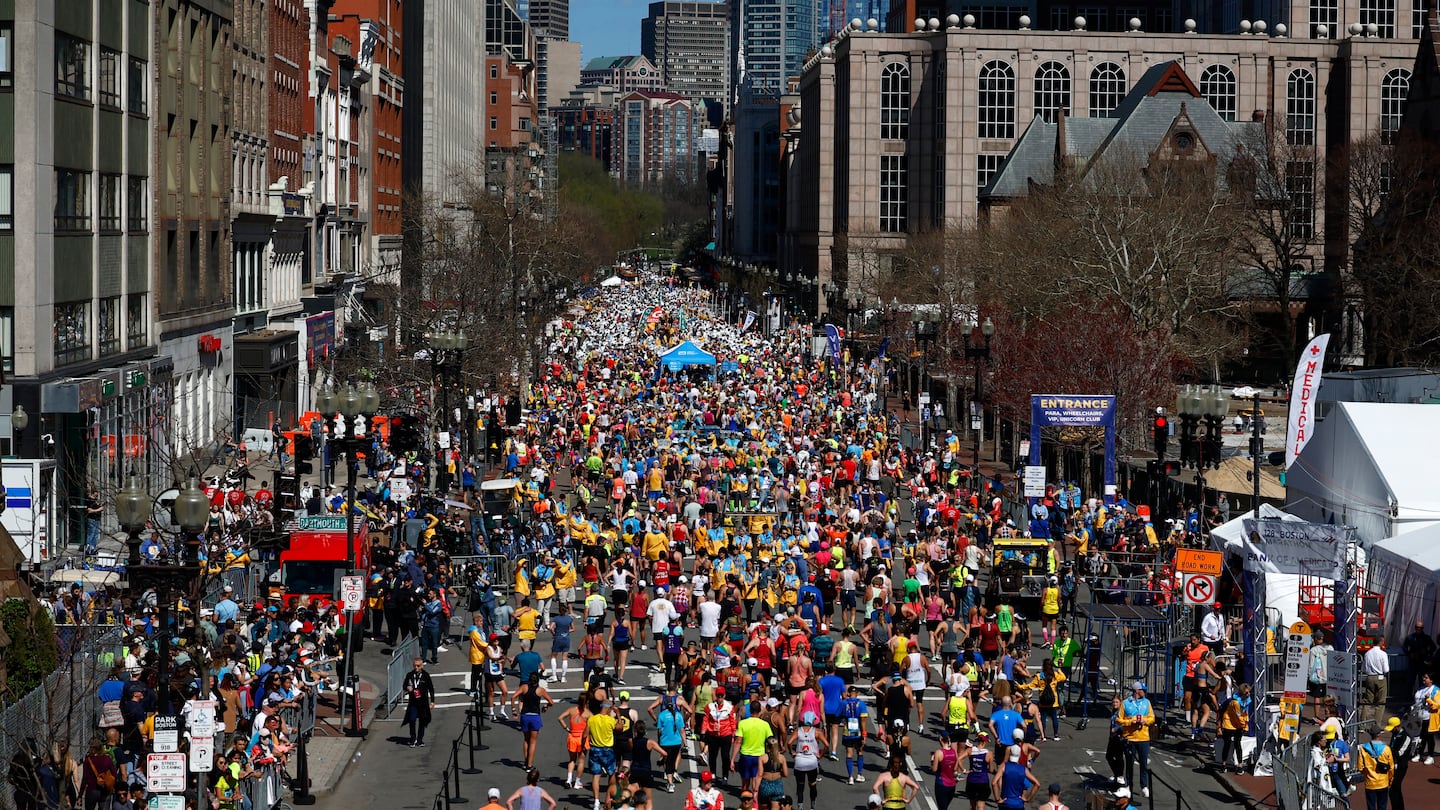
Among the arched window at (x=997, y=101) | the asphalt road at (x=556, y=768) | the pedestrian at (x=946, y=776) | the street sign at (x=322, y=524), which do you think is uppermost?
Result: the arched window at (x=997, y=101)

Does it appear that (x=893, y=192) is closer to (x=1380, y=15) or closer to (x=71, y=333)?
(x=1380, y=15)

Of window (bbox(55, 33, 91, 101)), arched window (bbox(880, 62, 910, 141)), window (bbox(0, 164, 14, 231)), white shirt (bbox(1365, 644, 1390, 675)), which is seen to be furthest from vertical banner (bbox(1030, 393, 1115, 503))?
arched window (bbox(880, 62, 910, 141))

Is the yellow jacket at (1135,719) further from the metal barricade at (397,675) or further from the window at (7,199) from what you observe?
the window at (7,199)

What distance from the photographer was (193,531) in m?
22.6

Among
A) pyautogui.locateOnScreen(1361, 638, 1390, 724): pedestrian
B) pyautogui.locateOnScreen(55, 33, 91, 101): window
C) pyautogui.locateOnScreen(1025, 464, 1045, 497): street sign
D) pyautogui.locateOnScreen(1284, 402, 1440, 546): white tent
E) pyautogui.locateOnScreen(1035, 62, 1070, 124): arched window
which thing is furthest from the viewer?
pyautogui.locateOnScreen(1035, 62, 1070, 124): arched window

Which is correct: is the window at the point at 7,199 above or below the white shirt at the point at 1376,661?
above

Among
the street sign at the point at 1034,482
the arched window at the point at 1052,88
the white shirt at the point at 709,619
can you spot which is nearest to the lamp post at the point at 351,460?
the white shirt at the point at 709,619

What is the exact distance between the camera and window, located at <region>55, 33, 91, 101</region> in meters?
43.2

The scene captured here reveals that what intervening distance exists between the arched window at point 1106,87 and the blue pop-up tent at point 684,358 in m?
64.9

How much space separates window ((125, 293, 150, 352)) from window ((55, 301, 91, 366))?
11.2 ft

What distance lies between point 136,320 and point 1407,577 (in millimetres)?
31988

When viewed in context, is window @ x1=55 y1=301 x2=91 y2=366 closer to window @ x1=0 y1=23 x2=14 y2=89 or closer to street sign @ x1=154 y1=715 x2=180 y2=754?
window @ x1=0 y1=23 x2=14 y2=89

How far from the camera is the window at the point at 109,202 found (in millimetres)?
46906

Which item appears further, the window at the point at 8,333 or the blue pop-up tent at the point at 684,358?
the blue pop-up tent at the point at 684,358
